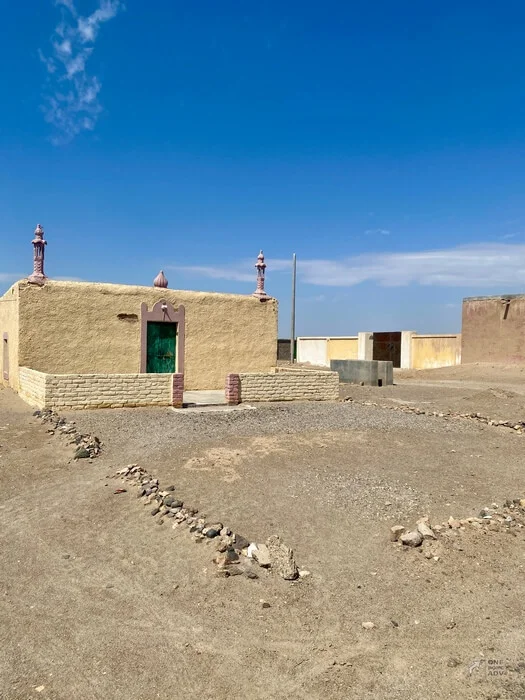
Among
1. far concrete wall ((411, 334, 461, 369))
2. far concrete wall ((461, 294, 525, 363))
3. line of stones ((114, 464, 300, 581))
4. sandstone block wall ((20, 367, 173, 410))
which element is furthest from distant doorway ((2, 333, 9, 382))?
far concrete wall ((461, 294, 525, 363))

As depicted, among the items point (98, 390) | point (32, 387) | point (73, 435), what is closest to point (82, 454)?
point (73, 435)

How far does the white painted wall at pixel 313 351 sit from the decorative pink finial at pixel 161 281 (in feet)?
63.1

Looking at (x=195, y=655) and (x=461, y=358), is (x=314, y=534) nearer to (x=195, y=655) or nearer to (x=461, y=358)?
(x=195, y=655)

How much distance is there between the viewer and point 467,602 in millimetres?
4289

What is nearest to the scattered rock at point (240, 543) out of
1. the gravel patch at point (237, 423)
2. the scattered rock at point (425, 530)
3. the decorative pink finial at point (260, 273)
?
the scattered rock at point (425, 530)

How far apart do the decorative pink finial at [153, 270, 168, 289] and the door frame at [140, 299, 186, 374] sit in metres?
0.63

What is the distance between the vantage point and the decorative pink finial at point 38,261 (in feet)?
46.1

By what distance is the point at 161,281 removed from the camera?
Answer: 637 inches

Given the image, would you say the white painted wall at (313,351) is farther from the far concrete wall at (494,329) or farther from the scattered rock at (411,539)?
the scattered rock at (411,539)

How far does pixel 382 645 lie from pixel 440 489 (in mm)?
3667

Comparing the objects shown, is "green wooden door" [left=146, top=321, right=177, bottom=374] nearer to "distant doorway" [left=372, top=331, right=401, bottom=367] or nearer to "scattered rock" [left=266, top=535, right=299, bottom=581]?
"scattered rock" [left=266, top=535, right=299, bottom=581]

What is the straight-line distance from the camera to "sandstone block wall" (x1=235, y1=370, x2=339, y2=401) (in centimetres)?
1377

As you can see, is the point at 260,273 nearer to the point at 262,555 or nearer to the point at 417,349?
the point at 262,555

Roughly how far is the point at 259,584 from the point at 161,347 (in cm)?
1205
